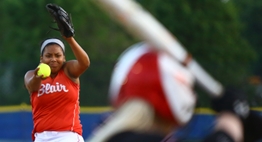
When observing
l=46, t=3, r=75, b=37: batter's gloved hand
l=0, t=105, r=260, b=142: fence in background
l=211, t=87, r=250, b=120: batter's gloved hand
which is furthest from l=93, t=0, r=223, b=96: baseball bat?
l=0, t=105, r=260, b=142: fence in background

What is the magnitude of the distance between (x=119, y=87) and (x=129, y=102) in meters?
0.14

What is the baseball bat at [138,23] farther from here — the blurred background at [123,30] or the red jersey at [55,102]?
the blurred background at [123,30]

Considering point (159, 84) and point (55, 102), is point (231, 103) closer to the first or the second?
point (159, 84)

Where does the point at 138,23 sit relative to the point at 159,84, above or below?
above

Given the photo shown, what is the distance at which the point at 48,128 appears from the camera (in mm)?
7566

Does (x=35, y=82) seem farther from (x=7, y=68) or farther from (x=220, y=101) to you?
(x=7, y=68)

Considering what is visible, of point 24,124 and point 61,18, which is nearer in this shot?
point 61,18

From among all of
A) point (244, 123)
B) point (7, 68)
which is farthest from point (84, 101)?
point (244, 123)

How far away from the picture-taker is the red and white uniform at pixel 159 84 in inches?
110

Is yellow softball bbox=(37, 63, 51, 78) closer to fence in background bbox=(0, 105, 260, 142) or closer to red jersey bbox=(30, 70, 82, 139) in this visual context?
red jersey bbox=(30, 70, 82, 139)

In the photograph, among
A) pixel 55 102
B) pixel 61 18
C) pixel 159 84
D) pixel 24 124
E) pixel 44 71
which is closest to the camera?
pixel 159 84

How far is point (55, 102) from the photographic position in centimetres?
753

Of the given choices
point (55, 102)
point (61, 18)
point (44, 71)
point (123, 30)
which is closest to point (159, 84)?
point (61, 18)

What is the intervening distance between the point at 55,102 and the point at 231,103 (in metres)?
4.77
